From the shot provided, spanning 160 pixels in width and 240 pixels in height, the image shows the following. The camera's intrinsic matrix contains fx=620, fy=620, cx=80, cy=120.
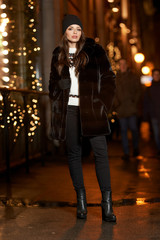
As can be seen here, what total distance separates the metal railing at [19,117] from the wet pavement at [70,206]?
1.43 feet

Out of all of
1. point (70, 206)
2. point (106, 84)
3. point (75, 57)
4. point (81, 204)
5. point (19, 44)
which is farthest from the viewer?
point (19, 44)

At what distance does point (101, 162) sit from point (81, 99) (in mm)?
570

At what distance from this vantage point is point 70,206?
19.9ft

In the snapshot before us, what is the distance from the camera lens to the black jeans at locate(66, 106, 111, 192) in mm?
5312

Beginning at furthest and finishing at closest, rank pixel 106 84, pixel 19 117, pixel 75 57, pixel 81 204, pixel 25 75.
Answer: pixel 25 75 < pixel 19 117 < pixel 81 204 < pixel 75 57 < pixel 106 84

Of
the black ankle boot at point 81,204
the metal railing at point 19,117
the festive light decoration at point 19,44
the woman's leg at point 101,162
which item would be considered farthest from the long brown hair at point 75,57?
the festive light decoration at point 19,44

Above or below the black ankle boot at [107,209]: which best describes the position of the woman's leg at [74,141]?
above

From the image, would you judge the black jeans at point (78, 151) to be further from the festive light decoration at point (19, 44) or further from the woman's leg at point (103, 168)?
the festive light decoration at point (19, 44)

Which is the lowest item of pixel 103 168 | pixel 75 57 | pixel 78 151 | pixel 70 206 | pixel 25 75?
A: pixel 70 206

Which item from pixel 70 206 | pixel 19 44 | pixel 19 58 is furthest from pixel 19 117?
pixel 70 206

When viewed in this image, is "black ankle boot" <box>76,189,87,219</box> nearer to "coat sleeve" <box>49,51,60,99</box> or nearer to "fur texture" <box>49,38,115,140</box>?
"fur texture" <box>49,38,115,140</box>

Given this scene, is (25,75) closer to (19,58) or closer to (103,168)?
(19,58)

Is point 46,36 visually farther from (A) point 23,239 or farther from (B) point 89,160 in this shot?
(A) point 23,239

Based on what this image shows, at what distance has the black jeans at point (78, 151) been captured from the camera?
209 inches
